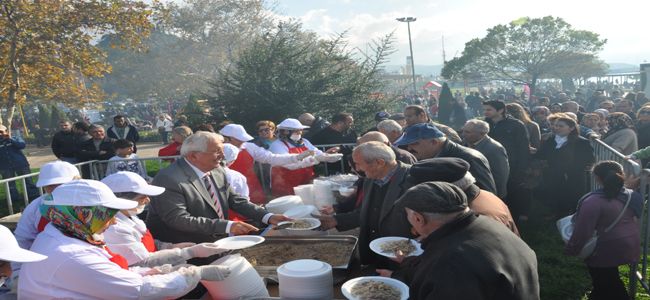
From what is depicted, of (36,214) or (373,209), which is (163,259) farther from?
(373,209)

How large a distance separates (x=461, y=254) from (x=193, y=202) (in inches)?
99.0

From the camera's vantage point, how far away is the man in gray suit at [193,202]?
3.70m

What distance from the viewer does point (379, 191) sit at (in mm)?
3656

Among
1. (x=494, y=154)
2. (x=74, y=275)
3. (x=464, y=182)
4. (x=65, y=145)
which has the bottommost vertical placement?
(x=494, y=154)

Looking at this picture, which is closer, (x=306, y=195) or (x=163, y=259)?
(x=163, y=259)

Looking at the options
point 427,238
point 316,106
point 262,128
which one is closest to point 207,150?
point 427,238

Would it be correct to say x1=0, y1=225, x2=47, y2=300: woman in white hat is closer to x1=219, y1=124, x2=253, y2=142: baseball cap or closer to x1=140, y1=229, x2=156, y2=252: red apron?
x1=140, y1=229, x2=156, y2=252: red apron

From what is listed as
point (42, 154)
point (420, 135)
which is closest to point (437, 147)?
point (420, 135)

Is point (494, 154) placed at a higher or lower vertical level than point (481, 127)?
lower

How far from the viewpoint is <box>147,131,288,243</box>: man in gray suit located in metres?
3.70

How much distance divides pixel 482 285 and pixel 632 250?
3253mm

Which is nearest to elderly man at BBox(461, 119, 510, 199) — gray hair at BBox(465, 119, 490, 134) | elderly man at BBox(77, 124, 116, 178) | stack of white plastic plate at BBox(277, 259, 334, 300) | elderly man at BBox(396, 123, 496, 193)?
gray hair at BBox(465, 119, 490, 134)

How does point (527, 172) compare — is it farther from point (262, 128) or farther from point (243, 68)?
point (243, 68)

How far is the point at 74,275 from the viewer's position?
2340 millimetres
